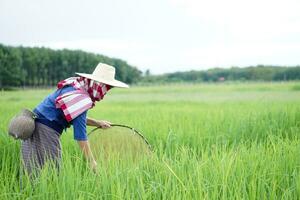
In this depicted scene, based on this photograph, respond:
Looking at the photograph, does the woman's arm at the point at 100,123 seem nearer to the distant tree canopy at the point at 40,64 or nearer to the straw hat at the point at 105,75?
the straw hat at the point at 105,75

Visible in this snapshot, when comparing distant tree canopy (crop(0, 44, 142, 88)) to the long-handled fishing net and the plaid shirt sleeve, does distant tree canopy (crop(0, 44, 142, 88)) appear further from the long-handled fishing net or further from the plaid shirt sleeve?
the plaid shirt sleeve

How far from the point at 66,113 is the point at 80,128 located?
135 mm

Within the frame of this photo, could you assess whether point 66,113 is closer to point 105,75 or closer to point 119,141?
point 105,75

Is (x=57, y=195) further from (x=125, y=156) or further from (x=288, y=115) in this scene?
(x=288, y=115)

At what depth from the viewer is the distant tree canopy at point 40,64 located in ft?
90.4

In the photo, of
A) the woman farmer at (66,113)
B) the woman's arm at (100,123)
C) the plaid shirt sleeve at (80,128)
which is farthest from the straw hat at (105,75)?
the woman's arm at (100,123)

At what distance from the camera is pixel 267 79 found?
137ft

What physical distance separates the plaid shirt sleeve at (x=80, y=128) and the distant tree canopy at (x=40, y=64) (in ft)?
70.3

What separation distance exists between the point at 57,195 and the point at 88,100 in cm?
75

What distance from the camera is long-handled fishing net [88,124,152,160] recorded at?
307 cm

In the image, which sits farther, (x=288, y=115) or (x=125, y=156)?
(x=288, y=115)

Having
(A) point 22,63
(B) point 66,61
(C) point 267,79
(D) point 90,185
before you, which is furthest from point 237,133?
(C) point 267,79

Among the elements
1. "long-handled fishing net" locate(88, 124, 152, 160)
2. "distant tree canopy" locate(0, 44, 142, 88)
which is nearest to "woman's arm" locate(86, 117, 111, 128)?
"long-handled fishing net" locate(88, 124, 152, 160)

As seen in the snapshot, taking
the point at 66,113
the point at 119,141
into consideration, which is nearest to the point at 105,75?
the point at 66,113
